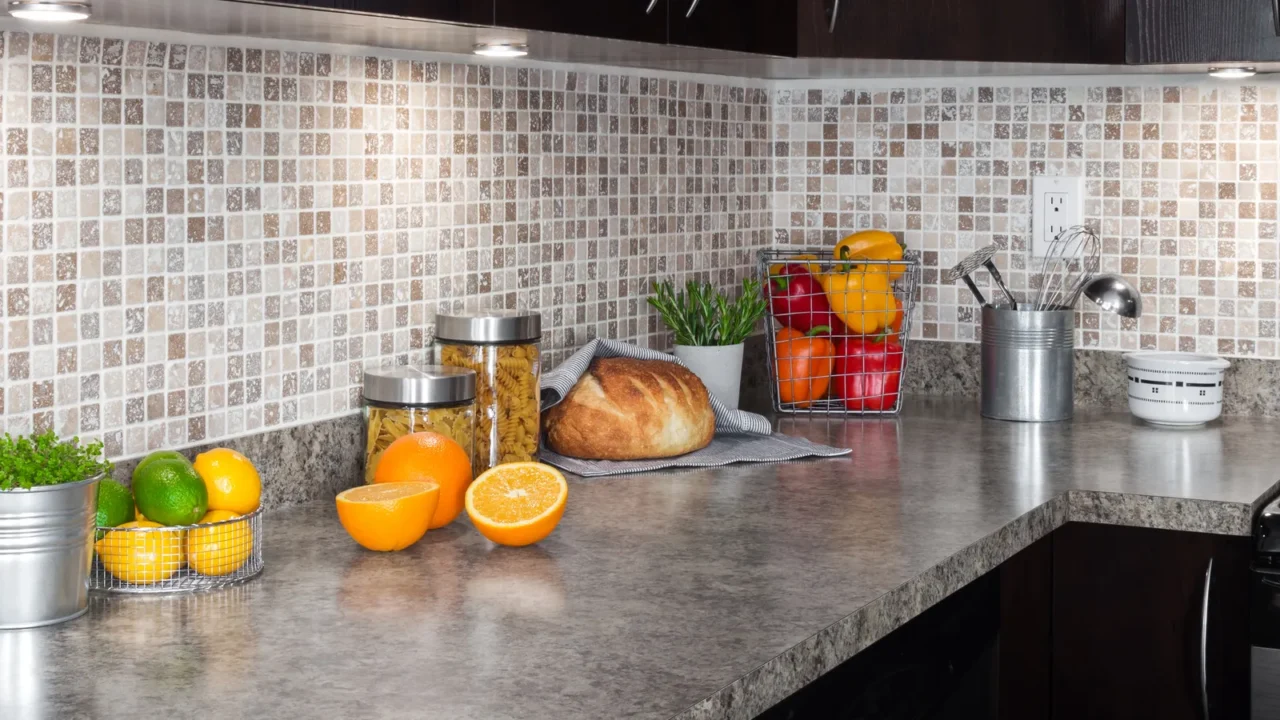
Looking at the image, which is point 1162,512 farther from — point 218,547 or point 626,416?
point 218,547

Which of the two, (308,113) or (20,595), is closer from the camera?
(20,595)

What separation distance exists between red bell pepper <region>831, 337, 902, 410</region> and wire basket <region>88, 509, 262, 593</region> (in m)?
1.25

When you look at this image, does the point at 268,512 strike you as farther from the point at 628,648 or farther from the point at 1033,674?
the point at 1033,674

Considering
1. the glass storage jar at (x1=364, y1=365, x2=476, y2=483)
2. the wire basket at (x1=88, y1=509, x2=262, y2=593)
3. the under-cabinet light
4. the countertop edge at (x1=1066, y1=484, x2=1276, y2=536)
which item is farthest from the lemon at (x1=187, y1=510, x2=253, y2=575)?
the countertop edge at (x1=1066, y1=484, x2=1276, y2=536)

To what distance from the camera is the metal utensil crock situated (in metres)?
2.30

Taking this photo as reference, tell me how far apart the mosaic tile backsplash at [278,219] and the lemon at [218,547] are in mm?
198

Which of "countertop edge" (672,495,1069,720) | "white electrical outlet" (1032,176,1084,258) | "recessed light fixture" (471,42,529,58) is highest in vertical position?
"recessed light fixture" (471,42,529,58)

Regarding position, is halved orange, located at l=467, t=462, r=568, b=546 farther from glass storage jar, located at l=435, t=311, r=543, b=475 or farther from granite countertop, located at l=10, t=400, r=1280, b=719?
glass storage jar, located at l=435, t=311, r=543, b=475

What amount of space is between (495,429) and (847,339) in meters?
0.81

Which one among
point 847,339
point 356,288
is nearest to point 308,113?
point 356,288

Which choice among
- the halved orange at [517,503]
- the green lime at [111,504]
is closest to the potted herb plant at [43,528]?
the green lime at [111,504]

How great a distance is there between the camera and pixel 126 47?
1470mm

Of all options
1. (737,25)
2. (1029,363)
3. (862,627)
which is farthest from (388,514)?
(1029,363)

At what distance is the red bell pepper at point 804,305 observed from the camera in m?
2.45
